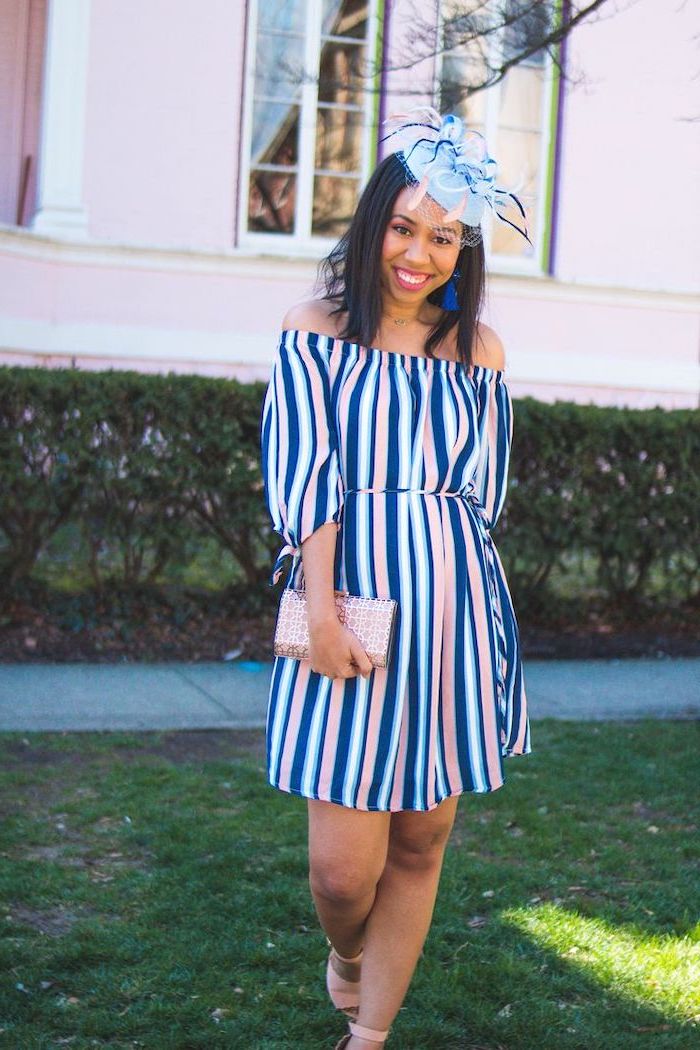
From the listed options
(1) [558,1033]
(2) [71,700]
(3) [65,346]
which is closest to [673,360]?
(3) [65,346]

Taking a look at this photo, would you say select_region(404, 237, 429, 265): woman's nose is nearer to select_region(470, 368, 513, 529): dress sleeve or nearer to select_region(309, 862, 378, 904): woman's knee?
select_region(470, 368, 513, 529): dress sleeve

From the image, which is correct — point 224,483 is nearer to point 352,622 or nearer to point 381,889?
point 381,889

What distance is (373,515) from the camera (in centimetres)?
273

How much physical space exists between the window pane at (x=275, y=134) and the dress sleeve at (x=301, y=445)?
28.8 ft

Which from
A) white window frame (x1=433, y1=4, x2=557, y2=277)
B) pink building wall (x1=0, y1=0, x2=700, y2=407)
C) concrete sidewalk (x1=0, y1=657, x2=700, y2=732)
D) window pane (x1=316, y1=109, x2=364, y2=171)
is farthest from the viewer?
white window frame (x1=433, y1=4, x2=557, y2=277)

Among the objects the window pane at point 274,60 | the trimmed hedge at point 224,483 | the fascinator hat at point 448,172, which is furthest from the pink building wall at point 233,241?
the fascinator hat at point 448,172

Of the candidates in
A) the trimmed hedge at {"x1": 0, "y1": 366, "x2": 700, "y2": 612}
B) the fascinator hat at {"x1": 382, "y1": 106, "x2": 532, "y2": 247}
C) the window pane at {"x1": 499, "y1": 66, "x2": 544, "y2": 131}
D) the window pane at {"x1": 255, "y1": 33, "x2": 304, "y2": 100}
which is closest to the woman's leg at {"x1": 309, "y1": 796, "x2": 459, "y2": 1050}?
the fascinator hat at {"x1": 382, "y1": 106, "x2": 532, "y2": 247}

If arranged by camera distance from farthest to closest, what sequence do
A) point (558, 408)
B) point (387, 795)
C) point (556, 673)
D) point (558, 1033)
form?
point (558, 408), point (556, 673), point (558, 1033), point (387, 795)

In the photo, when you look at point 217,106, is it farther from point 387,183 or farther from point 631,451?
point 387,183

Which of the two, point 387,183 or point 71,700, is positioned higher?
point 387,183

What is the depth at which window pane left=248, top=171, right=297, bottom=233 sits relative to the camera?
11156 millimetres

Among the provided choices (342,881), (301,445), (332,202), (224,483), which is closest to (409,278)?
(301,445)

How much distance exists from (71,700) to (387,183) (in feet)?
11.9

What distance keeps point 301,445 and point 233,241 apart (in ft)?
28.1
